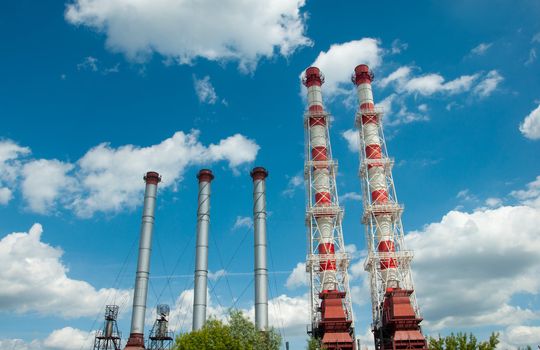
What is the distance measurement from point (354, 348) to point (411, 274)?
12677 millimetres

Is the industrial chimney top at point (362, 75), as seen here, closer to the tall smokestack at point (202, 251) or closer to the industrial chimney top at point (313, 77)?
the industrial chimney top at point (313, 77)

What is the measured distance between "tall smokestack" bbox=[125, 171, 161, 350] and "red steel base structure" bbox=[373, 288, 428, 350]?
101 ft

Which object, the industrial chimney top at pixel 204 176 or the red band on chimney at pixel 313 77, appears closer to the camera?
the industrial chimney top at pixel 204 176

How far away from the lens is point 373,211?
212 feet

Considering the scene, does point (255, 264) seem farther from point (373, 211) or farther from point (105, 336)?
point (105, 336)

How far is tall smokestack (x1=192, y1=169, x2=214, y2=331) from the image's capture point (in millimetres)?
60678

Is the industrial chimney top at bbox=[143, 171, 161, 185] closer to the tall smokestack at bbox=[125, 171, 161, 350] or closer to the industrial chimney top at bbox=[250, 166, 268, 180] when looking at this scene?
the tall smokestack at bbox=[125, 171, 161, 350]

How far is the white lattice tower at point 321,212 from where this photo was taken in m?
61.2

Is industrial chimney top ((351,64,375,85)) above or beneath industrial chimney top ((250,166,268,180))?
above

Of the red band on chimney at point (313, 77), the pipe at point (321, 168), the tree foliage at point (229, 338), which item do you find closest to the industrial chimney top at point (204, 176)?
the pipe at point (321, 168)

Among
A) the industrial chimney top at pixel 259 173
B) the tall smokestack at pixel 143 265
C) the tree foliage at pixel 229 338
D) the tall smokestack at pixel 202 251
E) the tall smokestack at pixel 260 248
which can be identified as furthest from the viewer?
the industrial chimney top at pixel 259 173

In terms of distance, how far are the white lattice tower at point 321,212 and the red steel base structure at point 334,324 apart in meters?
1.54

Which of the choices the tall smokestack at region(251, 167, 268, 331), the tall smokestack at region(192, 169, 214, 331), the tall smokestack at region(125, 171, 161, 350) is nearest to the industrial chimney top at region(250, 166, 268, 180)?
the tall smokestack at region(251, 167, 268, 331)

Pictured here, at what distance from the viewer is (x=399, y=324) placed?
52750mm
